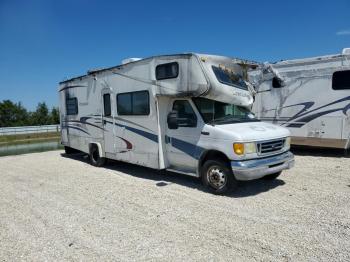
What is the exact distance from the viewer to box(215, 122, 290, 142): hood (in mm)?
6152

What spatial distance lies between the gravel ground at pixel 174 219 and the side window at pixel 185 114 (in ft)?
4.88

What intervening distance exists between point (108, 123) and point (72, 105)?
2753 millimetres

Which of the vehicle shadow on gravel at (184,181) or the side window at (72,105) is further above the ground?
the side window at (72,105)

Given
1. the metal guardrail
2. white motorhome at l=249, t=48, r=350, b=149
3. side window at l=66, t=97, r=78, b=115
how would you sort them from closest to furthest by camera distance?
white motorhome at l=249, t=48, r=350, b=149 < side window at l=66, t=97, r=78, b=115 < the metal guardrail

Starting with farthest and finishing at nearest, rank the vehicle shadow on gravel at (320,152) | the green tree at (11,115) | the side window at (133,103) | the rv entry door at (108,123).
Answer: the green tree at (11,115)
the vehicle shadow on gravel at (320,152)
the rv entry door at (108,123)
the side window at (133,103)

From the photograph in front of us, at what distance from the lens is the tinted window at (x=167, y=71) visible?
718 cm

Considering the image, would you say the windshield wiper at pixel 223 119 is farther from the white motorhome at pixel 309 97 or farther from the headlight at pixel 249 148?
the white motorhome at pixel 309 97

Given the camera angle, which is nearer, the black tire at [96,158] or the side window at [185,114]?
the side window at [185,114]

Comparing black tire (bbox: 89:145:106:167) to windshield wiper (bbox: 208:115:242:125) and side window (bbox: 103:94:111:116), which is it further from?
windshield wiper (bbox: 208:115:242:125)

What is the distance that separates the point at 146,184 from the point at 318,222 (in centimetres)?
414

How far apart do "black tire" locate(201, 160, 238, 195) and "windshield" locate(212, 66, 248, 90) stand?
1.79m

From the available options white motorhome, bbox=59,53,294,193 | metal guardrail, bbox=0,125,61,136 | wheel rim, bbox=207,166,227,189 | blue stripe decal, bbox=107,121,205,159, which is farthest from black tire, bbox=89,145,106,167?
metal guardrail, bbox=0,125,61,136

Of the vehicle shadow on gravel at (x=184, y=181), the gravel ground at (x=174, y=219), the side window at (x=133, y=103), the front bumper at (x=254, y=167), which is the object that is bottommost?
the gravel ground at (x=174, y=219)

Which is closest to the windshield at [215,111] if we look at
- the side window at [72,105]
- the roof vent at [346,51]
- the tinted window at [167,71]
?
the tinted window at [167,71]
